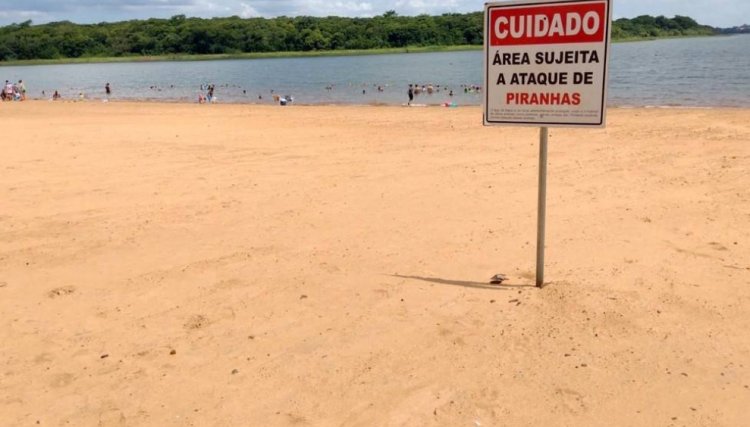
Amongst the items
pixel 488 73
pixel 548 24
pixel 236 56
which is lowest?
pixel 488 73

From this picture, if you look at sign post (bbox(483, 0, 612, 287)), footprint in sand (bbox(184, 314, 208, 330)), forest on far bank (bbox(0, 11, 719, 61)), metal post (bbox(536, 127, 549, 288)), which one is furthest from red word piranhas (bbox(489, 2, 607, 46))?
forest on far bank (bbox(0, 11, 719, 61))

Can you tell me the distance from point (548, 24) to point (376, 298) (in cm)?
228

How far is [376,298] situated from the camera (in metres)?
4.83

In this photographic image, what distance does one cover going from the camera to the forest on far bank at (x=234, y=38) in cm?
13950

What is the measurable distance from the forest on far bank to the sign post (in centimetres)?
13749

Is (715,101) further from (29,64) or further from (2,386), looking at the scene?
(29,64)

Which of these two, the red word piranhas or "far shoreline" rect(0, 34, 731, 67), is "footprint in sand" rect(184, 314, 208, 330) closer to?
the red word piranhas

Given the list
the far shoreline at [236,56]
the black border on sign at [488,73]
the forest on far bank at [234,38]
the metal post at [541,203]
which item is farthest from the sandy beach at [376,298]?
the forest on far bank at [234,38]

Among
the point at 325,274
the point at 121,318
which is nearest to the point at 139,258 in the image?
the point at 121,318

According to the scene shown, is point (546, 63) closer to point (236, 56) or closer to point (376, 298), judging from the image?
point (376, 298)

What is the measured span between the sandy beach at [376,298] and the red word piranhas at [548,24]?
1825 millimetres

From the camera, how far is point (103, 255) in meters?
6.00

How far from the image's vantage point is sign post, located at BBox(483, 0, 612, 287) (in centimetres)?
407

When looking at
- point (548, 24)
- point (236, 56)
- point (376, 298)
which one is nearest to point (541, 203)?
point (548, 24)
